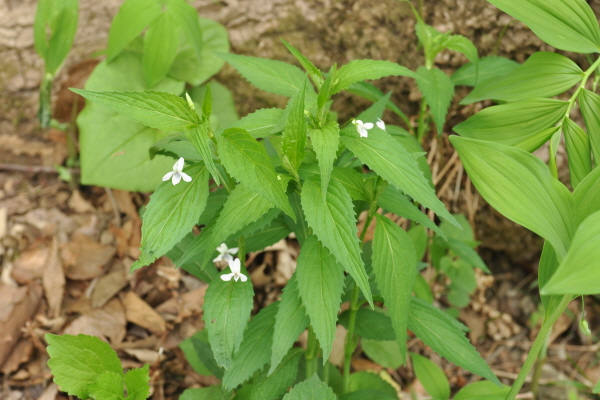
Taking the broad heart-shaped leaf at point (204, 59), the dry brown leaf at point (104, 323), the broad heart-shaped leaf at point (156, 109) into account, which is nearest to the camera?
the broad heart-shaped leaf at point (156, 109)

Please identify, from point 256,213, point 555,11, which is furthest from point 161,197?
point 555,11

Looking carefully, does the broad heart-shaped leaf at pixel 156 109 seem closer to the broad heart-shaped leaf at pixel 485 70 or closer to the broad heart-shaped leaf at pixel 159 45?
the broad heart-shaped leaf at pixel 159 45

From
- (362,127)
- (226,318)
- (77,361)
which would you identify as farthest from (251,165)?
(77,361)

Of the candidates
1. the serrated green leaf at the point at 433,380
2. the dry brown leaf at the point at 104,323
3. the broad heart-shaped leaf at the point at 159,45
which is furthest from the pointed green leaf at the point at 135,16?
the serrated green leaf at the point at 433,380

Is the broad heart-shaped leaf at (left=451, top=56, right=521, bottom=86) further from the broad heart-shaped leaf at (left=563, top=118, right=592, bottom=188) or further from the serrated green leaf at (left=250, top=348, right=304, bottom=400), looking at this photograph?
the serrated green leaf at (left=250, top=348, right=304, bottom=400)

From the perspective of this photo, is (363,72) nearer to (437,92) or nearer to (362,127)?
(362,127)

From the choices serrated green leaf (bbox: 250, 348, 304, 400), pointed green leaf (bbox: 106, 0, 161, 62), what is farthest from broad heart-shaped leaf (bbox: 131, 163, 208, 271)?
pointed green leaf (bbox: 106, 0, 161, 62)
